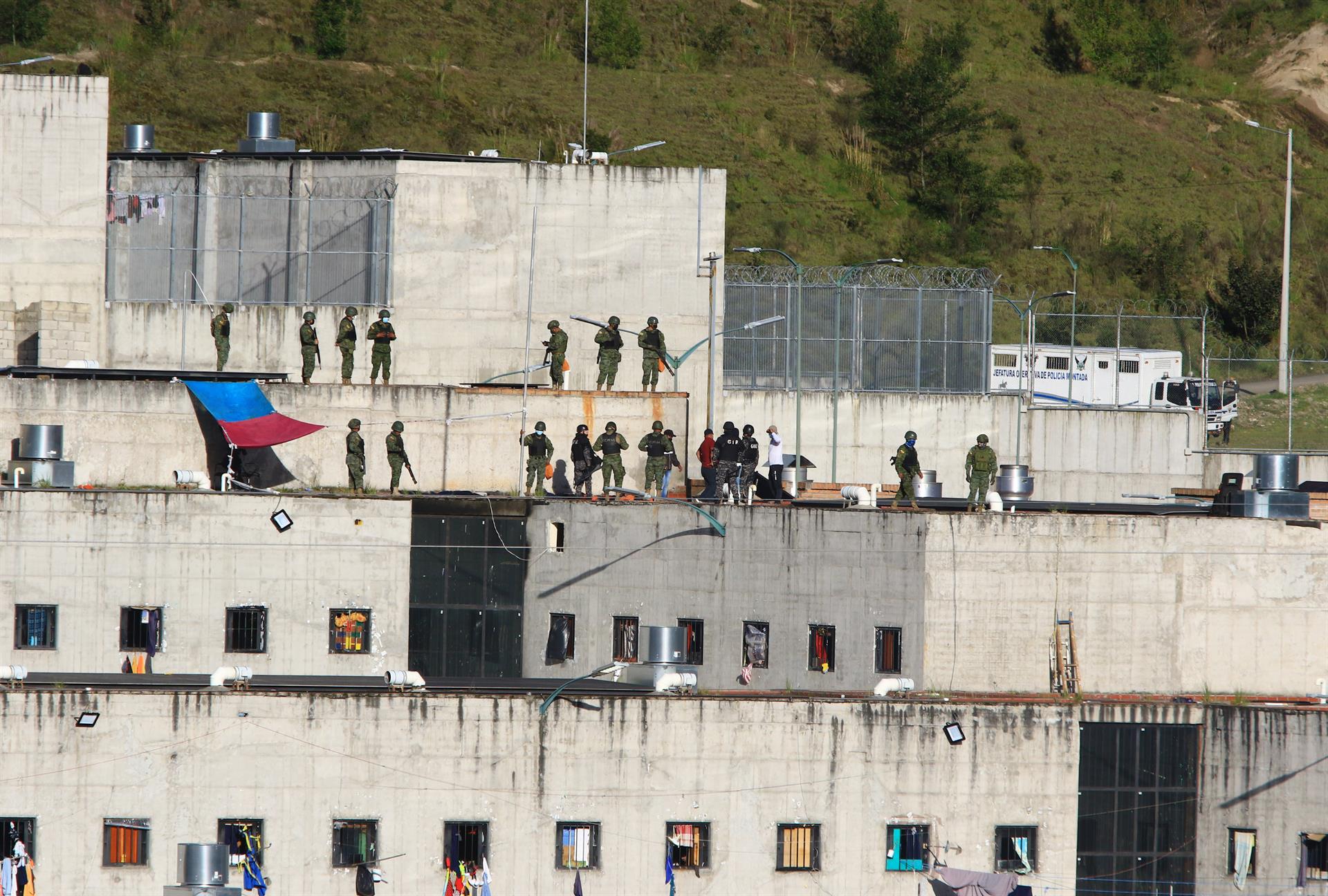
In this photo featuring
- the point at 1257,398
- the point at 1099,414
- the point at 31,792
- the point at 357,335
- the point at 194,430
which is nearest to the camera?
the point at 31,792

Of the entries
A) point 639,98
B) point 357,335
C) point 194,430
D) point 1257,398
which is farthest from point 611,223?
point 639,98

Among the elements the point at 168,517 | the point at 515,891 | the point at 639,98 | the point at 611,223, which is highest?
the point at 639,98

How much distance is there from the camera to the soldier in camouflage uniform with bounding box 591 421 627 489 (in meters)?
33.2

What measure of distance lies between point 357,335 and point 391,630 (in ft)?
30.8

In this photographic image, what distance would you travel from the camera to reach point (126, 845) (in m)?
26.1

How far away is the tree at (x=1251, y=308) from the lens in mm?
A: 61781

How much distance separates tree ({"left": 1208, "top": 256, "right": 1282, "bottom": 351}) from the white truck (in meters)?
10.7

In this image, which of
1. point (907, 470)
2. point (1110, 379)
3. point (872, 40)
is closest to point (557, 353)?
point (907, 470)

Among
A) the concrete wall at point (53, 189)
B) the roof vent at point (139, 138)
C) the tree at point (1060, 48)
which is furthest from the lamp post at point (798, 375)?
the tree at point (1060, 48)

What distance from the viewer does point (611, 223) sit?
3972cm

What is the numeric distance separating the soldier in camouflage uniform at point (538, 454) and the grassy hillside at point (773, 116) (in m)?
29.4

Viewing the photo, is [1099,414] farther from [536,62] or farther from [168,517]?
[536,62]

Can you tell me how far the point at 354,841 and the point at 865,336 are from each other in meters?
20.6

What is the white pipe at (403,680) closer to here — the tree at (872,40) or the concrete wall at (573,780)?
the concrete wall at (573,780)
